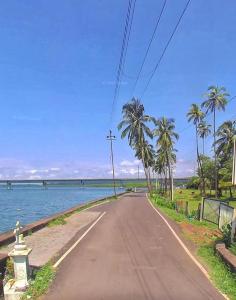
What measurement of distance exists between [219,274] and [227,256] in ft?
4.43

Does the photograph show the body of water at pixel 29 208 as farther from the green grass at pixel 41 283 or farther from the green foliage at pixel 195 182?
the green foliage at pixel 195 182

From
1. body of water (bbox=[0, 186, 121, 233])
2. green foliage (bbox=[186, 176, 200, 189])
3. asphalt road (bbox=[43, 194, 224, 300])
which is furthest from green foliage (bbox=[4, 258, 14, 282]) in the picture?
green foliage (bbox=[186, 176, 200, 189])

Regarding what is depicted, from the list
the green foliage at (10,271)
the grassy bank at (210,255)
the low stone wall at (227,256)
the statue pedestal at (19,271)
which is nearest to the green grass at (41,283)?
the statue pedestal at (19,271)

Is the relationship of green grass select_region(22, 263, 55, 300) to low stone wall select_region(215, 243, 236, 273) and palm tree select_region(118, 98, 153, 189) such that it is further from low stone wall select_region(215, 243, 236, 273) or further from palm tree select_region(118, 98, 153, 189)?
palm tree select_region(118, 98, 153, 189)

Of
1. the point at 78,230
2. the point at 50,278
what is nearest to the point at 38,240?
the point at 78,230

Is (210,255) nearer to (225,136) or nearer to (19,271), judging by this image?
(19,271)

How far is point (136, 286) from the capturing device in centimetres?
1101

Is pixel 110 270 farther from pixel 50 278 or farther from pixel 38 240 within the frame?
pixel 38 240

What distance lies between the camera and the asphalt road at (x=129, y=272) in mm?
10344

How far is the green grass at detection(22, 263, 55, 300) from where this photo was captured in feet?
32.6

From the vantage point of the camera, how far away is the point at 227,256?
1389cm

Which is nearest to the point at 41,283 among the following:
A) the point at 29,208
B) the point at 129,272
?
the point at 129,272

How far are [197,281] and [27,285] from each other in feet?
14.2

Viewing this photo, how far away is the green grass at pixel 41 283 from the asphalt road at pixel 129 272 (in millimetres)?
174
